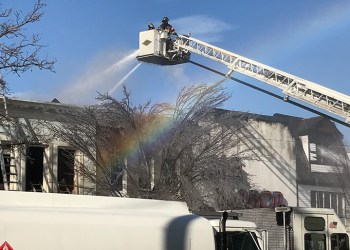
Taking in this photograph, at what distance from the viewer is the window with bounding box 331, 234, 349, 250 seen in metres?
12.4

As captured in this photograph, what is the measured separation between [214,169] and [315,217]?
642 centimetres

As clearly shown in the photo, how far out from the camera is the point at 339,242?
40.9 feet

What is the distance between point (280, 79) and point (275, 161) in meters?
6.45

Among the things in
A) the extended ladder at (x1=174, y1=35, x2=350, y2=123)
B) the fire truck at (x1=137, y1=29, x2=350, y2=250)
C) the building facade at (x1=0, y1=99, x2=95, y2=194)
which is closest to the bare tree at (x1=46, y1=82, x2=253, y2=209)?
the building facade at (x1=0, y1=99, x2=95, y2=194)

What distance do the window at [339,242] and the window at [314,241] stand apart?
0.70ft

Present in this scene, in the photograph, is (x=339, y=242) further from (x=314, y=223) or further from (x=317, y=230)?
(x=314, y=223)

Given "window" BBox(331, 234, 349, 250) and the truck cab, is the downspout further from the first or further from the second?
"window" BBox(331, 234, 349, 250)

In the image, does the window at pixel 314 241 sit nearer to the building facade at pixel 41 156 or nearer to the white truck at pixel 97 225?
the white truck at pixel 97 225

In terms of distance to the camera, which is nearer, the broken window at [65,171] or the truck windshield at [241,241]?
the truck windshield at [241,241]

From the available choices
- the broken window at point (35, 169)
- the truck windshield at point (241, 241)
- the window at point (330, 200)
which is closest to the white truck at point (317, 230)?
the truck windshield at point (241, 241)

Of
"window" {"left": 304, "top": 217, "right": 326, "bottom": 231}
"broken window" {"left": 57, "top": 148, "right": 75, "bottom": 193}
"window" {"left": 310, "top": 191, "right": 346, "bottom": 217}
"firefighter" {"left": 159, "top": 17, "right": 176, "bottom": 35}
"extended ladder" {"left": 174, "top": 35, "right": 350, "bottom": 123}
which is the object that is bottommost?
"window" {"left": 310, "top": 191, "right": 346, "bottom": 217}

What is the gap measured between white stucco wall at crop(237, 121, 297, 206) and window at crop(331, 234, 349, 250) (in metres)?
17.4

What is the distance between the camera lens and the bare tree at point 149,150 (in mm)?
18016

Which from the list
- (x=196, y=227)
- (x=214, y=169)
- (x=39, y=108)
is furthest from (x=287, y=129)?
(x=196, y=227)
